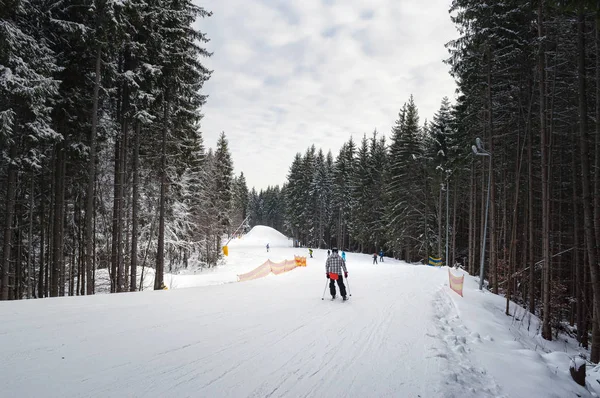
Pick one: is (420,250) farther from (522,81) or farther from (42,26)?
(42,26)

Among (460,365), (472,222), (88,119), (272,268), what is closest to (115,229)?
(88,119)

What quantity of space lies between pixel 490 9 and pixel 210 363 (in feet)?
59.9

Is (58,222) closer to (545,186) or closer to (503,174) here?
(545,186)

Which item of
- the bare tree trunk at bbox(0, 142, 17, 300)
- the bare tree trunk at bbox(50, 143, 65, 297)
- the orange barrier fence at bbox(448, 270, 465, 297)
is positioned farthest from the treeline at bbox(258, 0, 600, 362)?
the bare tree trunk at bbox(50, 143, 65, 297)

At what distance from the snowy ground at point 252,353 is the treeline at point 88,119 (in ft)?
21.2

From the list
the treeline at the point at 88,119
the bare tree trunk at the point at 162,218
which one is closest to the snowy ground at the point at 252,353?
the treeline at the point at 88,119

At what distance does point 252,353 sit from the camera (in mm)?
5398

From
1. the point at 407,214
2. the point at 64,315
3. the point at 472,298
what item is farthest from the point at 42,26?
the point at 407,214

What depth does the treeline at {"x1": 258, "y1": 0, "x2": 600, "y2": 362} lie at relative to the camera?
11219mm

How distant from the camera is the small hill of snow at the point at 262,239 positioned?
72562 millimetres

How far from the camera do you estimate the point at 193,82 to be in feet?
59.2

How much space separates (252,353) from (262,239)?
74.8 m

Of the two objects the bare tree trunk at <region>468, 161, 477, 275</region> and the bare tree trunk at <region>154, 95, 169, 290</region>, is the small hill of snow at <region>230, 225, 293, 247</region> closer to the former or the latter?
the bare tree trunk at <region>468, 161, 477, 275</region>

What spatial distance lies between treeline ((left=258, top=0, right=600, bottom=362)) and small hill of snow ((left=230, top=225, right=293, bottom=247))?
5776 millimetres
